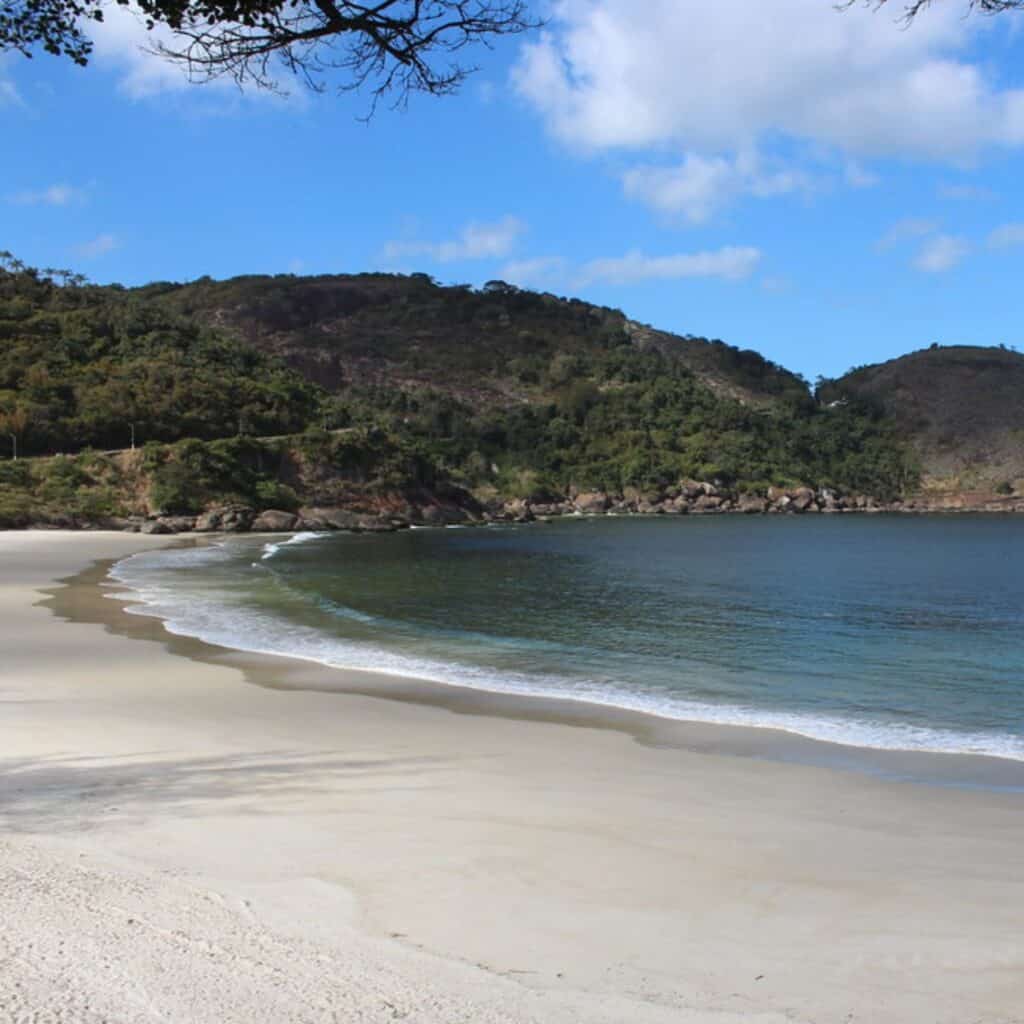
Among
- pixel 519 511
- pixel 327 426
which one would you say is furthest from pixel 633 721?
pixel 519 511

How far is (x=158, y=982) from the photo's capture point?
157 inches

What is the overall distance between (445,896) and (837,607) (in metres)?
24.4

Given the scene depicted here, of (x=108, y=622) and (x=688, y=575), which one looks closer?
(x=108, y=622)

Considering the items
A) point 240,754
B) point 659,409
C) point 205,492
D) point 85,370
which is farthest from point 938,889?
point 659,409

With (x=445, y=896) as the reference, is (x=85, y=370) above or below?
above

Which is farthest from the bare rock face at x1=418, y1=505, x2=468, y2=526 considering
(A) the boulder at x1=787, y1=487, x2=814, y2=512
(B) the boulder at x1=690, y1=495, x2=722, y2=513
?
(A) the boulder at x1=787, y1=487, x2=814, y2=512

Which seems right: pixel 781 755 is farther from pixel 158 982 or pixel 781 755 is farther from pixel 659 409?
pixel 659 409

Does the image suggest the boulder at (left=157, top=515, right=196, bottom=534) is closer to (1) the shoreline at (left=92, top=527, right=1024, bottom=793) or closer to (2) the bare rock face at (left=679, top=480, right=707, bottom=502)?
(1) the shoreline at (left=92, top=527, right=1024, bottom=793)

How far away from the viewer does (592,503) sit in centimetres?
13925

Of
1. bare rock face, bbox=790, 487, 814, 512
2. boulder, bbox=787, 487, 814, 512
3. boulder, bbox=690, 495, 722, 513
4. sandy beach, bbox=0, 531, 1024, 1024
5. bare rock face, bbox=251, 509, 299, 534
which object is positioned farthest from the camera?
bare rock face, bbox=790, 487, 814, 512

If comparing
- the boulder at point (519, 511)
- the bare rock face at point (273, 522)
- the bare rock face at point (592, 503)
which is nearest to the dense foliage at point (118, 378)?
the bare rock face at point (273, 522)

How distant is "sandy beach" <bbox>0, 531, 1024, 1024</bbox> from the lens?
411cm

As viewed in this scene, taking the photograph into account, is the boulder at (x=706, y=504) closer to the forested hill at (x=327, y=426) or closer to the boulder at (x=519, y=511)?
the forested hill at (x=327, y=426)

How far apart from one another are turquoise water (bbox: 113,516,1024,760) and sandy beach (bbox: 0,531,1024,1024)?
3.43 metres
